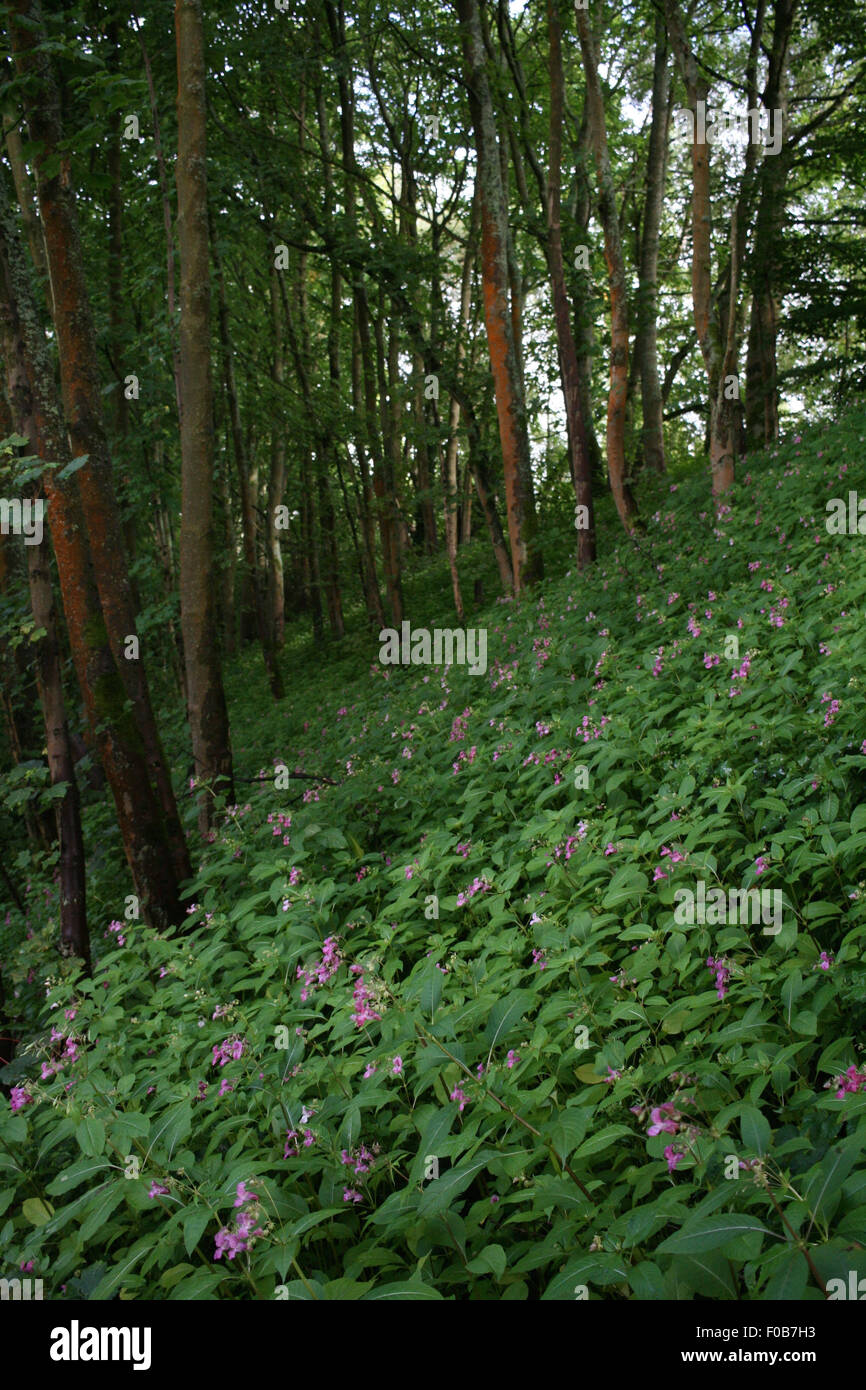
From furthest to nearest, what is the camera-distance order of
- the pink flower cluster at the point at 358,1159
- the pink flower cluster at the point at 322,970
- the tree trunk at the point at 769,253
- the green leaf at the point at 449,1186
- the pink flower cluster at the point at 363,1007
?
the tree trunk at the point at 769,253 < the pink flower cluster at the point at 322,970 < the pink flower cluster at the point at 363,1007 < the pink flower cluster at the point at 358,1159 < the green leaf at the point at 449,1186

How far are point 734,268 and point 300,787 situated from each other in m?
6.70

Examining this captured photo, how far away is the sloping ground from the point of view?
7.75 ft

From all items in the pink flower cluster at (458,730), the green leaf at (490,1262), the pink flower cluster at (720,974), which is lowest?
the green leaf at (490,1262)

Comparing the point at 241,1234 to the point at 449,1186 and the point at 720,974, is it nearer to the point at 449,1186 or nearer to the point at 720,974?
the point at 449,1186

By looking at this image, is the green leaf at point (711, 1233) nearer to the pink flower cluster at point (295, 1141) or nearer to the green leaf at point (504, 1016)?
the green leaf at point (504, 1016)

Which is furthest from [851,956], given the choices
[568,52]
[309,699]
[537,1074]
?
[568,52]

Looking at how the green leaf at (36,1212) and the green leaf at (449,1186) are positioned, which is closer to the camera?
the green leaf at (449,1186)

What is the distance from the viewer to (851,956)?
9.45 feet

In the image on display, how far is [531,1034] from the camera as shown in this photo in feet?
10.4

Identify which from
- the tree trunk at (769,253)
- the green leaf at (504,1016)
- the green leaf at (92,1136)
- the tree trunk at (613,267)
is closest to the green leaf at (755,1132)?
the green leaf at (504,1016)

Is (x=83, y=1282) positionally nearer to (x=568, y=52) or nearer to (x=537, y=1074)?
(x=537, y=1074)

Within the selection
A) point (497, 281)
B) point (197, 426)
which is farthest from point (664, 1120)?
point (497, 281)

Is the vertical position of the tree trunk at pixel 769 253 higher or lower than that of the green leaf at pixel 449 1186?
higher

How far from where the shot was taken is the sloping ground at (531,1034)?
2363 mm
